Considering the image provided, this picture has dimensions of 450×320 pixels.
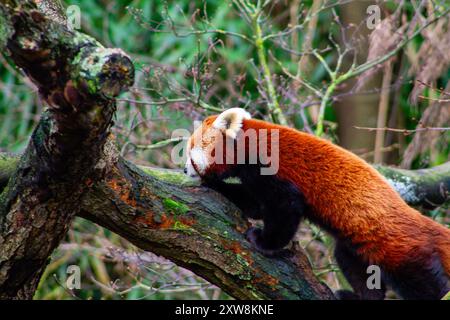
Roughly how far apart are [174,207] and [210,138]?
63cm

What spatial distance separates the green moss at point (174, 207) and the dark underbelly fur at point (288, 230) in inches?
13.3

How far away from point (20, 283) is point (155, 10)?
4.34 m

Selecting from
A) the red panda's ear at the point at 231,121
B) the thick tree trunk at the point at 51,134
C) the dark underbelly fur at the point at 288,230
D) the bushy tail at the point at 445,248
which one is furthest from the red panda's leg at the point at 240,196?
the thick tree trunk at the point at 51,134

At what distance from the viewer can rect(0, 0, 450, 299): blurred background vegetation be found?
12.9 feet

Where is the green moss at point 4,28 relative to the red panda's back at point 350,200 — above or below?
above

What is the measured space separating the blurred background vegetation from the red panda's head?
1.55ft

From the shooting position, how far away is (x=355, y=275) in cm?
315

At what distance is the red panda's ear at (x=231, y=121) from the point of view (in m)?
2.98

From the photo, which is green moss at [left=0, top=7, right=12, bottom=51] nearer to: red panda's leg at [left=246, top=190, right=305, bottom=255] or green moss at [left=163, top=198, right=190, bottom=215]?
green moss at [left=163, top=198, right=190, bottom=215]

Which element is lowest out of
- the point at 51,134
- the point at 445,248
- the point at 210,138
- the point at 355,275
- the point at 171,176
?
the point at 355,275

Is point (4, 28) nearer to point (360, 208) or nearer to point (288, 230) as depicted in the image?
point (288, 230)

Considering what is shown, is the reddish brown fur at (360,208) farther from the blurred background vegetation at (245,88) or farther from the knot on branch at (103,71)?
the knot on branch at (103,71)

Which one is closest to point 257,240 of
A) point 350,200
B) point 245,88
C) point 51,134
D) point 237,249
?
point 237,249
